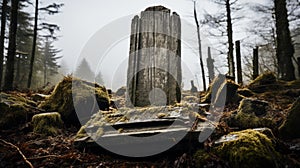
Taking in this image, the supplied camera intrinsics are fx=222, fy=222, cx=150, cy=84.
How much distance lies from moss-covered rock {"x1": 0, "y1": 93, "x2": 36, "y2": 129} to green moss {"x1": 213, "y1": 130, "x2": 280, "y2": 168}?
3.12 m

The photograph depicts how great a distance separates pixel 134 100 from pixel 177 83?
702 mm

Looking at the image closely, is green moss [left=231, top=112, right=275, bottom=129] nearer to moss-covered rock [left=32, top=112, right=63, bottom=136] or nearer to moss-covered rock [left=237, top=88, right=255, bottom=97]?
moss-covered rock [left=237, top=88, right=255, bottom=97]

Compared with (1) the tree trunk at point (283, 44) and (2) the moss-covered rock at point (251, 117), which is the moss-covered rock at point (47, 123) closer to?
(2) the moss-covered rock at point (251, 117)

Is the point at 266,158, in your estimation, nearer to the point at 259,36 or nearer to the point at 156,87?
the point at 156,87

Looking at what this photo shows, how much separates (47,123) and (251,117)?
3014 millimetres

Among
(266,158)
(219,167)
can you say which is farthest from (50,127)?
(266,158)

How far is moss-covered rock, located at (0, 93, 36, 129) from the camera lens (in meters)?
3.52

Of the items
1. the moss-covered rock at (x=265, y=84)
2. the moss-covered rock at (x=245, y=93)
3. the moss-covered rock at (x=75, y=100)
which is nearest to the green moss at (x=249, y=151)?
the moss-covered rock at (x=75, y=100)

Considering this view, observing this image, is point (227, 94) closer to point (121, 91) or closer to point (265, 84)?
point (265, 84)

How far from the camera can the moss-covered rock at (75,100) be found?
375 cm

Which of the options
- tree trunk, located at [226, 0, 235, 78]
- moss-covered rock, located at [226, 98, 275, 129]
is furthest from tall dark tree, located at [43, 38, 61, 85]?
moss-covered rock, located at [226, 98, 275, 129]

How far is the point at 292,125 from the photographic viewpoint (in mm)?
2752

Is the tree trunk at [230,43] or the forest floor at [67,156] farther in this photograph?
the tree trunk at [230,43]

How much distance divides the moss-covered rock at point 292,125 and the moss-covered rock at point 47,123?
10.3 ft
